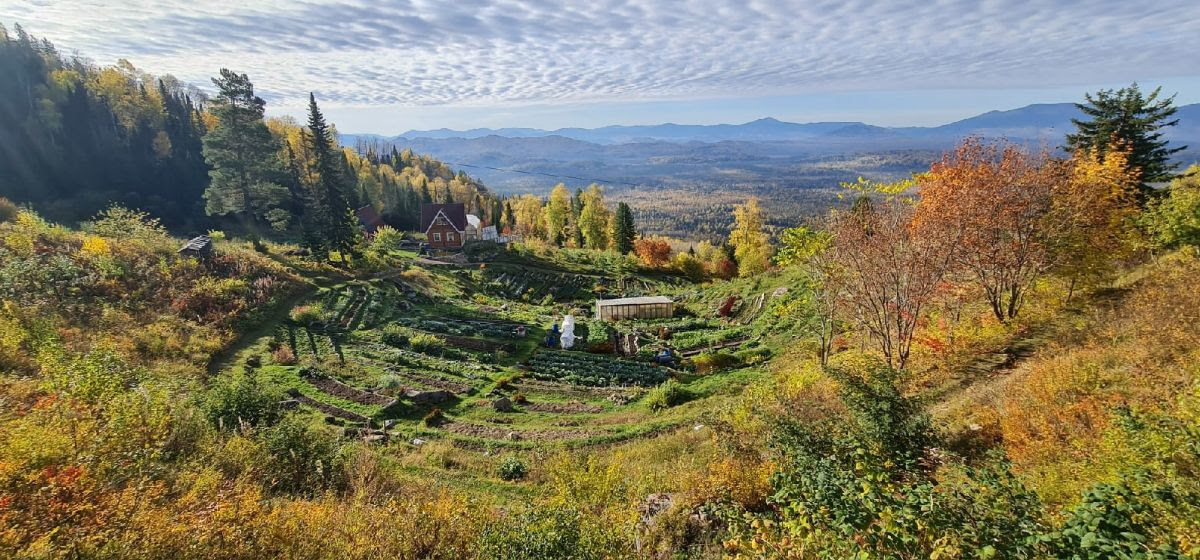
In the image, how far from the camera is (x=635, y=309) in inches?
1651

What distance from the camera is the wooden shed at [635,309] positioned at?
4191cm

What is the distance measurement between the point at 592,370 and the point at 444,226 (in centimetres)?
4401

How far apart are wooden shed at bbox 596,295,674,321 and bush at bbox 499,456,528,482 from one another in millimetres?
24921

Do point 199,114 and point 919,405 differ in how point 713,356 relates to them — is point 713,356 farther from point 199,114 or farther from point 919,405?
point 199,114

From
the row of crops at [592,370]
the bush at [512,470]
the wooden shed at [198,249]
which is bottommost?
the row of crops at [592,370]

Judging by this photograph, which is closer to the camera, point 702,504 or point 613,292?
point 702,504

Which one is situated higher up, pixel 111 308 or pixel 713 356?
pixel 111 308

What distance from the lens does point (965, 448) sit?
12.6 meters

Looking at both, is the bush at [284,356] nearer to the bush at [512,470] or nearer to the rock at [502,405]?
the rock at [502,405]

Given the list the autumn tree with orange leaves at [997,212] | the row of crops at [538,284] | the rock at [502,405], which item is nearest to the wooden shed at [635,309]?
the row of crops at [538,284]

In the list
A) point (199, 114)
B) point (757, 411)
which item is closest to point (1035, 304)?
point (757, 411)

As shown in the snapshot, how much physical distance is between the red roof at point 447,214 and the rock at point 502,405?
1847 inches

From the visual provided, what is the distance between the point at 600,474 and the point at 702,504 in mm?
2663

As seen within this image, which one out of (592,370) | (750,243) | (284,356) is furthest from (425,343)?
(750,243)
